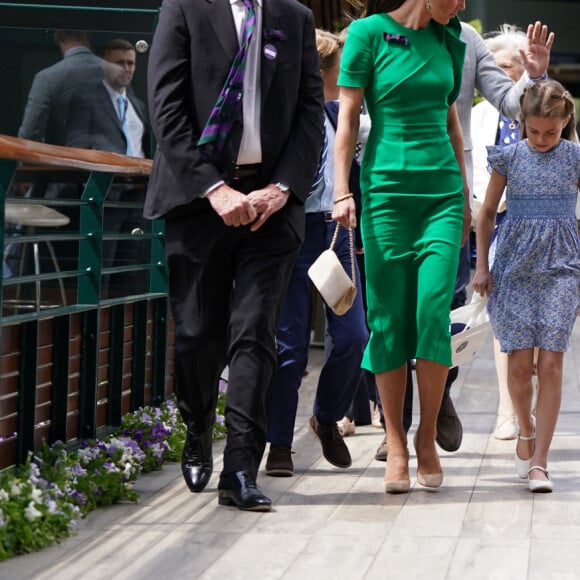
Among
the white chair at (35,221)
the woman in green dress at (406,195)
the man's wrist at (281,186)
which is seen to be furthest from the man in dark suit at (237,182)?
the white chair at (35,221)

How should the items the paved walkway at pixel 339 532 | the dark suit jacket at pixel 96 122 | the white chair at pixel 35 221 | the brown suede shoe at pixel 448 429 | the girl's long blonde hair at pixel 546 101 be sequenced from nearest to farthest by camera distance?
the paved walkway at pixel 339 532
the white chair at pixel 35 221
the girl's long blonde hair at pixel 546 101
the brown suede shoe at pixel 448 429
the dark suit jacket at pixel 96 122

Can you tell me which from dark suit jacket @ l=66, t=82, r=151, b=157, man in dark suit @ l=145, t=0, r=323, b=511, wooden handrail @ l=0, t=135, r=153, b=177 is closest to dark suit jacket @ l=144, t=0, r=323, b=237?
man in dark suit @ l=145, t=0, r=323, b=511

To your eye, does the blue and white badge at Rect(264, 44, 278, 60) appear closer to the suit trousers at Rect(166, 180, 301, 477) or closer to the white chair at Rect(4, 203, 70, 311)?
the suit trousers at Rect(166, 180, 301, 477)

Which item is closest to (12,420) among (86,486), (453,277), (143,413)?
Result: (86,486)

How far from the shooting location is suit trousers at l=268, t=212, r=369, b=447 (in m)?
5.95

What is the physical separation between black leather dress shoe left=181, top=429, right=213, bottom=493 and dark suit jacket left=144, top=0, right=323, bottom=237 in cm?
84

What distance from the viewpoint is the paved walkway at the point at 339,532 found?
13.8 feet

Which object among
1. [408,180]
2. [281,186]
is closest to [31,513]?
[281,186]

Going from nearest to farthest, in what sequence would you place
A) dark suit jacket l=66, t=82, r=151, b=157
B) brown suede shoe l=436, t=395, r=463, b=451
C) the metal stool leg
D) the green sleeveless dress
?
1. the metal stool leg
2. the green sleeveless dress
3. brown suede shoe l=436, t=395, r=463, b=451
4. dark suit jacket l=66, t=82, r=151, b=157

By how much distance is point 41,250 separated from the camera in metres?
5.43

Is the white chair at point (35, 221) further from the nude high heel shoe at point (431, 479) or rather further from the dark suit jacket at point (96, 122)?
the nude high heel shoe at point (431, 479)

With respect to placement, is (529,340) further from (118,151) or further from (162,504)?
(118,151)

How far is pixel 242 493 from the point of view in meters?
5.03

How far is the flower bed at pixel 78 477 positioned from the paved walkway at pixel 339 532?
60 mm
